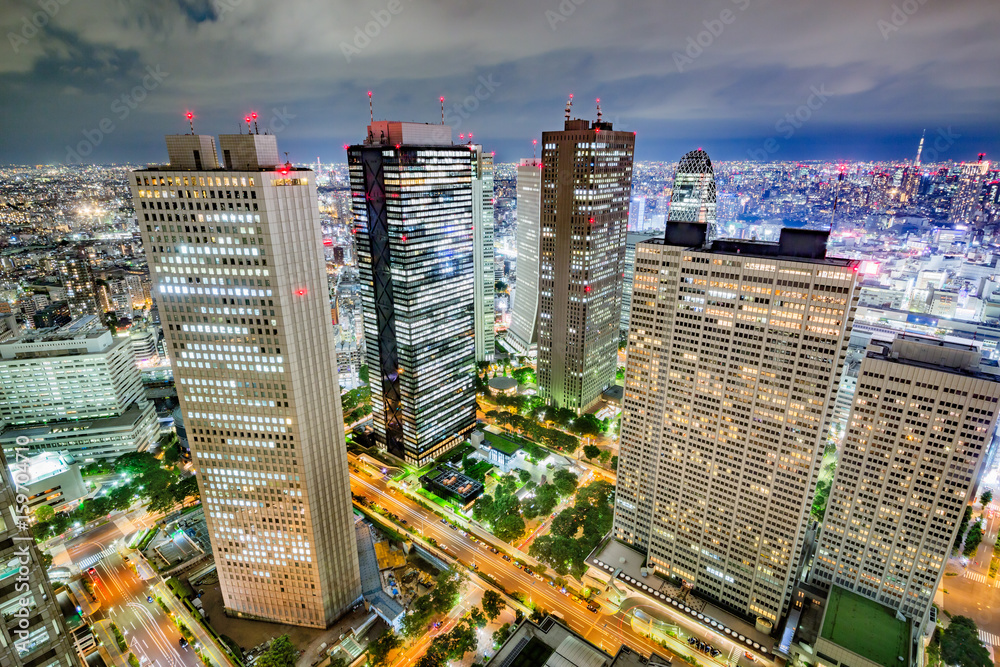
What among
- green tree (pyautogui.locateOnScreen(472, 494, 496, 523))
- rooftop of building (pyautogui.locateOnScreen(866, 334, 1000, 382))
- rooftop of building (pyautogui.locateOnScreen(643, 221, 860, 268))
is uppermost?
rooftop of building (pyautogui.locateOnScreen(643, 221, 860, 268))

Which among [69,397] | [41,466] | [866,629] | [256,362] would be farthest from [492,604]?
[69,397]

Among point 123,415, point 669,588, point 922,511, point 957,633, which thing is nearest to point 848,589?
point 957,633

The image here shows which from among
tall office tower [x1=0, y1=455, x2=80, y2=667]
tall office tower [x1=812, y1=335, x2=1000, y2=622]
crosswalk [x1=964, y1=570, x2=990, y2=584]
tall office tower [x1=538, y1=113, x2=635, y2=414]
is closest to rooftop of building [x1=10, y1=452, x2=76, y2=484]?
tall office tower [x1=0, y1=455, x2=80, y2=667]

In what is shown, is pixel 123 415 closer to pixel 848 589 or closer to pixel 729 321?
pixel 729 321

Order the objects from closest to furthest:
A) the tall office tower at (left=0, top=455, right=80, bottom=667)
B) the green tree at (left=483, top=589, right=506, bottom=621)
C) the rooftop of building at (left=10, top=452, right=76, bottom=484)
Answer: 1. the tall office tower at (left=0, top=455, right=80, bottom=667)
2. the green tree at (left=483, top=589, right=506, bottom=621)
3. the rooftop of building at (left=10, top=452, right=76, bottom=484)

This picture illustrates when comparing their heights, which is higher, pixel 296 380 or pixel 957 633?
pixel 296 380

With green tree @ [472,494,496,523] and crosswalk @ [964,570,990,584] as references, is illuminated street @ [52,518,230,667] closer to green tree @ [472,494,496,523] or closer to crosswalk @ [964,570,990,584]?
green tree @ [472,494,496,523]

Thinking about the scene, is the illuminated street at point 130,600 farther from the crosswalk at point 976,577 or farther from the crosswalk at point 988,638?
the crosswalk at point 976,577
